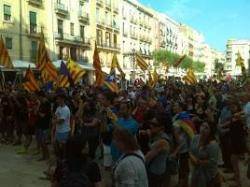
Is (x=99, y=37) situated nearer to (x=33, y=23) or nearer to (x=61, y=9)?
(x=61, y=9)

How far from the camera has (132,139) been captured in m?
4.49

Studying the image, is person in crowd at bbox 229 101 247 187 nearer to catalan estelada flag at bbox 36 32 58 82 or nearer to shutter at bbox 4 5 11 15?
catalan estelada flag at bbox 36 32 58 82

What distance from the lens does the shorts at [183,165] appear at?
7723 mm

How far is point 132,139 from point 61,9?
44655mm

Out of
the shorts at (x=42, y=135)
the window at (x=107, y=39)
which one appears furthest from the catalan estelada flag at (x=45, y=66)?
the window at (x=107, y=39)

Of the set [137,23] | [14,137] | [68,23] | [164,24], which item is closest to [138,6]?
[137,23]

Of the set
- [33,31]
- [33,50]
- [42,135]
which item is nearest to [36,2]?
[33,31]

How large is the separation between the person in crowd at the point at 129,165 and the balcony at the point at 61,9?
43587mm

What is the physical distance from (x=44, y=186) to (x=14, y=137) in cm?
566

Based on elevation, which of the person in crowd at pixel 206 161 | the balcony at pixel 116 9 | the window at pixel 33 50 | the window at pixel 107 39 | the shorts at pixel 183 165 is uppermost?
the balcony at pixel 116 9

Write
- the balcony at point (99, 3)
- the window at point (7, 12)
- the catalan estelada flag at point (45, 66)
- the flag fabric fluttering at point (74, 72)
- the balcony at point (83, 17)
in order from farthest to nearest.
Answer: the balcony at point (99, 3) → the balcony at point (83, 17) → the window at point (7, 12) → the flag fabric fluttering at point (74, 72) → the catalan estelada flag at point (45, 66)

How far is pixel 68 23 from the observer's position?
5022 cm

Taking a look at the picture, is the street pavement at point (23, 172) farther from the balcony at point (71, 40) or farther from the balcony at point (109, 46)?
the balcony at point (109, 46)

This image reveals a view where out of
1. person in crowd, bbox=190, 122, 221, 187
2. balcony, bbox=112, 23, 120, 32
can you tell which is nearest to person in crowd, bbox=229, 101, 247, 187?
person in crowd, bbox=190, 122, 221, 187
